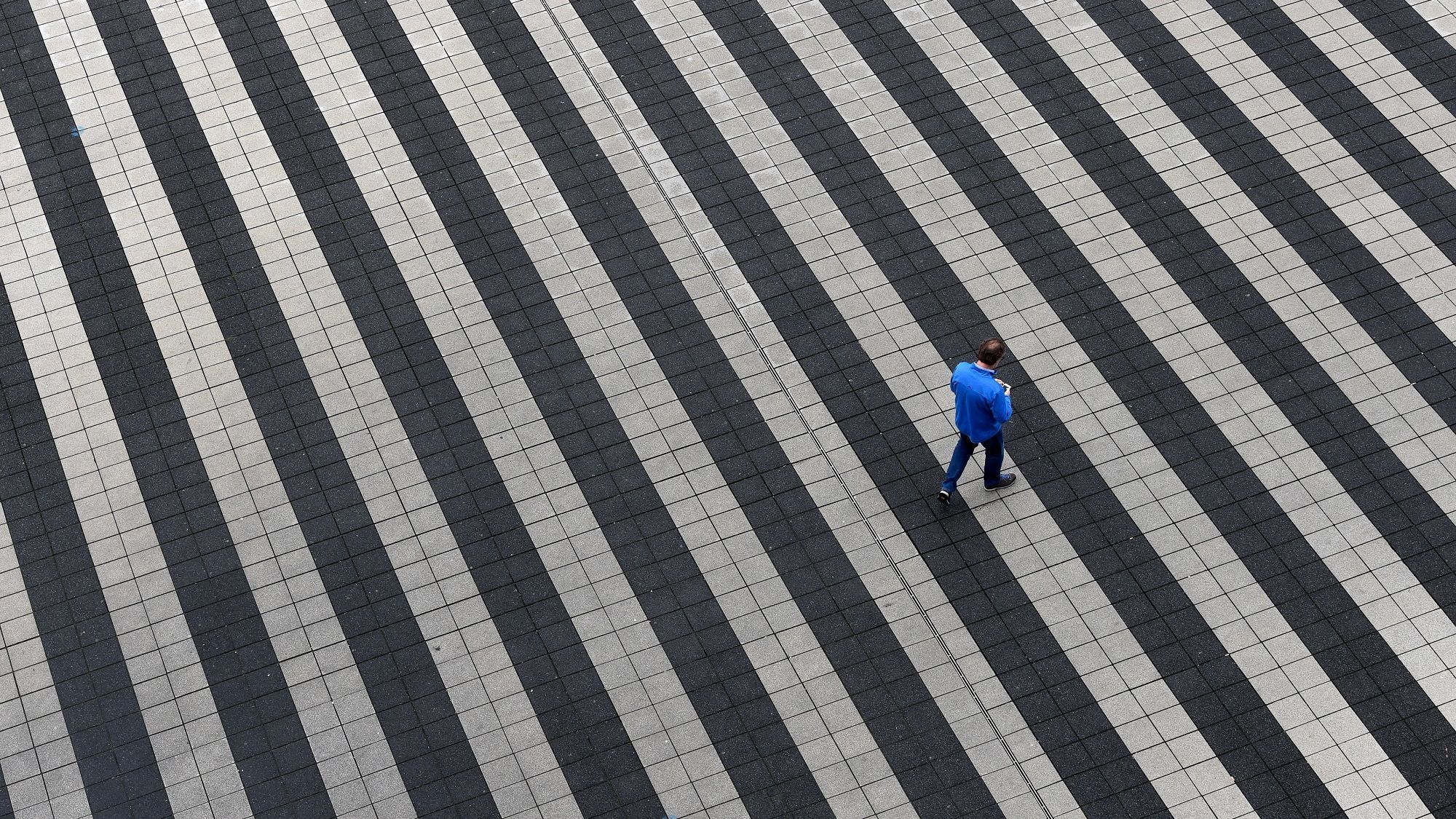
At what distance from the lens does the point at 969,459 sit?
8531mm

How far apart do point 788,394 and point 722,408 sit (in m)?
0.44

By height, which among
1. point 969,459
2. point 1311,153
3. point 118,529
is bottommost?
point 118,529

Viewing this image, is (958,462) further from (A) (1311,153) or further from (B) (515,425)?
(A) (1311,153)

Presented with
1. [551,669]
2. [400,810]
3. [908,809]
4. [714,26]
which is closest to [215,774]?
[400,810]

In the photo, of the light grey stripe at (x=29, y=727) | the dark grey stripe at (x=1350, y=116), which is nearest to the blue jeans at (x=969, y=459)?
the dark grey stripe at (x=1350, y=116)

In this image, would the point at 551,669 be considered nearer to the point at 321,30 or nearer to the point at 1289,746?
the point at 1289,746

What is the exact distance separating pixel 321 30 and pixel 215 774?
232 inches

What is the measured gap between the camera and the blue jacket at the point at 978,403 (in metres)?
7.85

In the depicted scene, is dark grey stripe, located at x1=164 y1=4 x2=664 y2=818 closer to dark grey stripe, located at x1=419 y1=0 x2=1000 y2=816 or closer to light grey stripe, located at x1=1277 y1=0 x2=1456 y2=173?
dark grey stripe, located at x1=419 y1=0 x2=1000 y2=816

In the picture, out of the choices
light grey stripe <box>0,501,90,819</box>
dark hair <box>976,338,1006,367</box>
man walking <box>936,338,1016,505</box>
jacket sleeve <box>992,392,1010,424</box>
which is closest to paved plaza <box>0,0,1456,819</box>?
light grey stripe <box>0,501,90,819</box>

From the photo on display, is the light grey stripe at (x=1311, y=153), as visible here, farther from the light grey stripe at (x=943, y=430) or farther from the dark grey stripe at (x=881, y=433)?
the dark grey stripe at (x=881, y=433)

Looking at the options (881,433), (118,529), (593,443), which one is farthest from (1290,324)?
(118,529)

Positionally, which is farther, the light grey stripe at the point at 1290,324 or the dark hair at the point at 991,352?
the light grey stripe at the point at 1290,324

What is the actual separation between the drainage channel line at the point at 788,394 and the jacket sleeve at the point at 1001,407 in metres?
1.10
